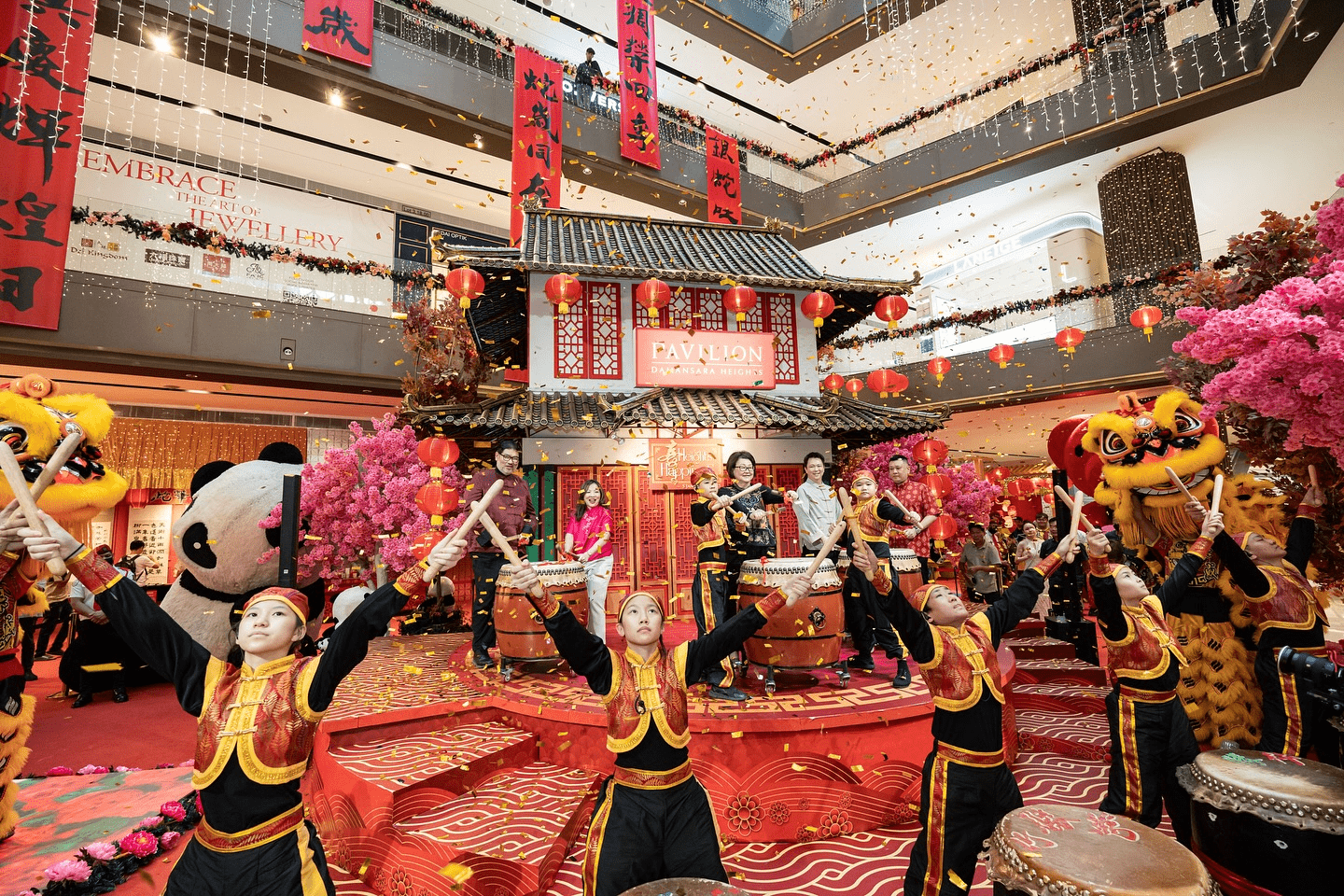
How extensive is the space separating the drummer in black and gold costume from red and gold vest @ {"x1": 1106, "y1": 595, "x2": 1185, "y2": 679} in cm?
325

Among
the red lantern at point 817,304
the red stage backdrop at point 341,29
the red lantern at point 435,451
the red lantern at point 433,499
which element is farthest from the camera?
the red stage backdrop at point 341,29

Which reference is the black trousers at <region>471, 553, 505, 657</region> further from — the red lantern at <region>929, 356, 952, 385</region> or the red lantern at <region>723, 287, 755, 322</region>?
the red lantern at <region>929, 356, 952, 385</region>

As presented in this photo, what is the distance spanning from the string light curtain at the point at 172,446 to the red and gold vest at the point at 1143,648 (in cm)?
1298

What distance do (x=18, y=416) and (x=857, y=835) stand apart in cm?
506

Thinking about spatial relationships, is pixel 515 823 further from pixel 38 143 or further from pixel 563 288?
pixel 38 143

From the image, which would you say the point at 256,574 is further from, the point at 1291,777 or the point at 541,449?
the point at 1291,777

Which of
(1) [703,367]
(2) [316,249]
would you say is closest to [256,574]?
(1) [703,367]

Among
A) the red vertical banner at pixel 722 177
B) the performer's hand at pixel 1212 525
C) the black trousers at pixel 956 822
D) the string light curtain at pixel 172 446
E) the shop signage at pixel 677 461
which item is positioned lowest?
the black trousers at pixel 956 822

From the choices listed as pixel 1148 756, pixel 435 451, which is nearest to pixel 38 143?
pixel 435 451

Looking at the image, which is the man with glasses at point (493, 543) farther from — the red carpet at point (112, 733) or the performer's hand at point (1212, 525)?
the performer's hand at point (1212, 525)

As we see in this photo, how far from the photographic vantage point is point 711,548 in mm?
4965

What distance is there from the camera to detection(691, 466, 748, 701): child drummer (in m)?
4.81

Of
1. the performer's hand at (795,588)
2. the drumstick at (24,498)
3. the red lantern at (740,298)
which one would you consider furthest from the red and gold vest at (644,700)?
the red lantern at (740,298)

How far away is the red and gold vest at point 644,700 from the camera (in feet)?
7.88
